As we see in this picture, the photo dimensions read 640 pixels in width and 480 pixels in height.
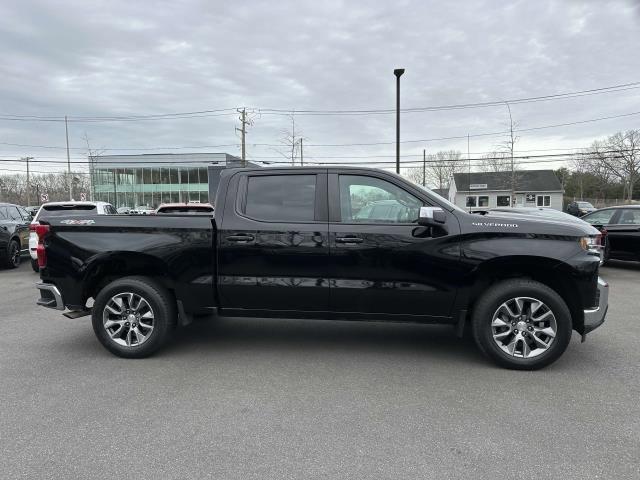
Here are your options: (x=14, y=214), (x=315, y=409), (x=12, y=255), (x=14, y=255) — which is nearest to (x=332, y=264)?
(x=315, y=409)

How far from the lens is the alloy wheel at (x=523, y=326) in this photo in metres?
4.34

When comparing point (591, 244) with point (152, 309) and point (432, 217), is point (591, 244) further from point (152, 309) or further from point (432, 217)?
point (152, 309)

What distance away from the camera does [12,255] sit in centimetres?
1212

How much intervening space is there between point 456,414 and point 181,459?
6.57 ft

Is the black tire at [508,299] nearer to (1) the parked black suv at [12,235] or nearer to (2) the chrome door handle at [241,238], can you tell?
(2) the chrome door handle at [241,238]

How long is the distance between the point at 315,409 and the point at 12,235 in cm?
1178

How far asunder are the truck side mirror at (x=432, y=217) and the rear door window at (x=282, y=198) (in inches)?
42.2

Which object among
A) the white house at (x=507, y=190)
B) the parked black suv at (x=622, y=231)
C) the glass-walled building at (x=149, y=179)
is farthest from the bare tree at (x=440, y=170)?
the parked black suv at (x=622, y=231)

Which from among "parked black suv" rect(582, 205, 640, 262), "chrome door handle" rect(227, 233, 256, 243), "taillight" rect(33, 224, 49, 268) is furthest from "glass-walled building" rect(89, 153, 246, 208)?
"chrome door handle" rect(227, 233, 256, 243)

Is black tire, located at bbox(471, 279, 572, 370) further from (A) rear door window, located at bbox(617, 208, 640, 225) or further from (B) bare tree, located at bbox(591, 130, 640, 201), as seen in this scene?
(B) bare tree, located at bbox(591, 130, 640, 201)

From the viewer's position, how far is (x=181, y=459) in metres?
2.90

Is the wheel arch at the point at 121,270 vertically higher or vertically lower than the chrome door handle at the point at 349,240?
lower

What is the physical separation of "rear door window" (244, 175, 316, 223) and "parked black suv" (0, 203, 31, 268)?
32.7 ft

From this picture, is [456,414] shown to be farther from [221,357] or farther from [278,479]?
[221,357]
